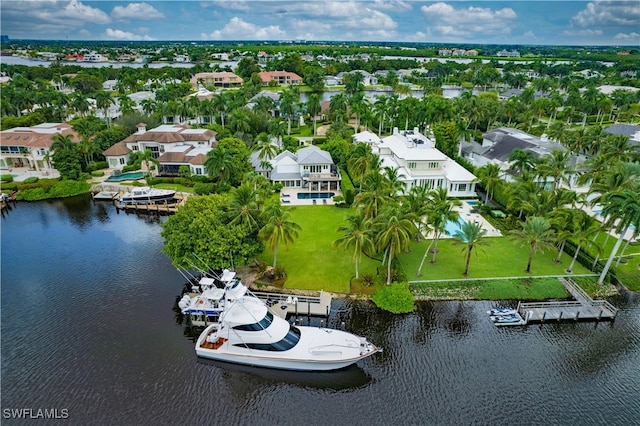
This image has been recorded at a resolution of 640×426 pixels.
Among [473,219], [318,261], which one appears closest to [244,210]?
[318,261]

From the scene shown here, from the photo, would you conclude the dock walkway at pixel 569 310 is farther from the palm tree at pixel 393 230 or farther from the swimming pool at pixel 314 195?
the swimming pool at pixel 314 195

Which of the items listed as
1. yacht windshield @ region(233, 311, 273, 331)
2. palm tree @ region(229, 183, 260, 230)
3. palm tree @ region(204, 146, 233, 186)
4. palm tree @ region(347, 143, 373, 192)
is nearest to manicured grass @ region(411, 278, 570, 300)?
yacht windshield @ region(233, 311, 273, 331)

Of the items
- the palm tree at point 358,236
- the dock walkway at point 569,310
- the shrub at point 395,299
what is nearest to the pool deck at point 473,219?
the shrub at point 395,299

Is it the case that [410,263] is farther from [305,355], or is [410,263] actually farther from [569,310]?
[305,355]

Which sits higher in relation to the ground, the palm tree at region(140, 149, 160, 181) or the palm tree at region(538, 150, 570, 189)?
the palm tree at region(538, 150, 570, 189)

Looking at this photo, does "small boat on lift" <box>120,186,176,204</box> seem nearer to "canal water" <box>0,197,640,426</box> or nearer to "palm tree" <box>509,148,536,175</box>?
"canal water" <box>0,197,640,426</box>

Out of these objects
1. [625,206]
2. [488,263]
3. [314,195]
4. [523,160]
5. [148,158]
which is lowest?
[314,195]
